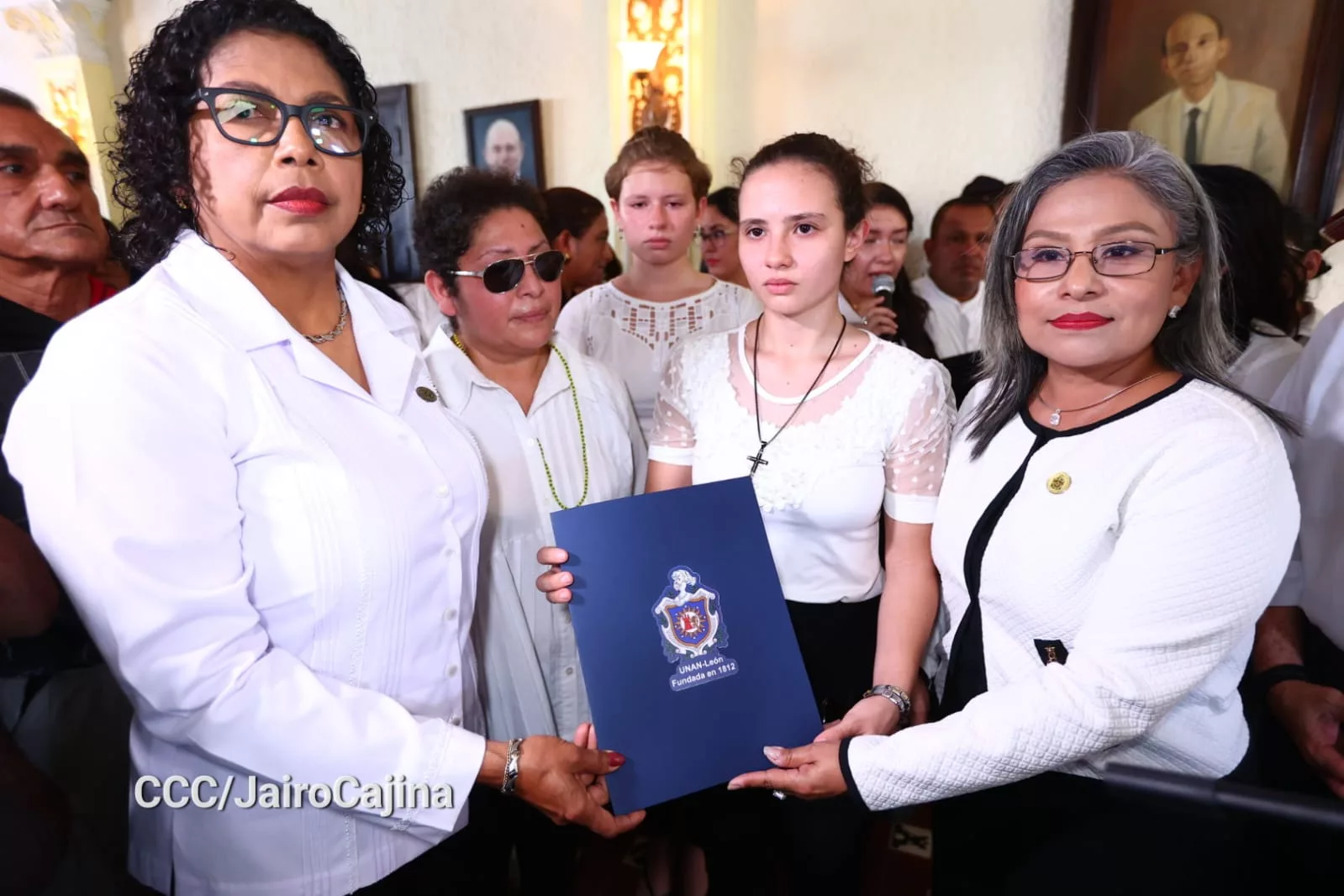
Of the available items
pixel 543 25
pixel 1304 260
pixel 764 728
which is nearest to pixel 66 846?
pixel 764 728

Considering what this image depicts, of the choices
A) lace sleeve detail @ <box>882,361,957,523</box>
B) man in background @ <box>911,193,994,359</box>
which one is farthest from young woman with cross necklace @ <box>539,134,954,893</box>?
man in background @ <box>911,193,994,359</box>

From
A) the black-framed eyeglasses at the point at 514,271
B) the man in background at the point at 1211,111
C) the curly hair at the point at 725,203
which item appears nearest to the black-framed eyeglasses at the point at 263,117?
the black-framed eyeglasses at the point at 514,271

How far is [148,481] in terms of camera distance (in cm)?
97

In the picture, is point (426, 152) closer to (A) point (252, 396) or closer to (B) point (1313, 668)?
(A) point (252, 396)

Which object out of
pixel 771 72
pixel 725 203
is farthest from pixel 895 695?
pixel 771 72

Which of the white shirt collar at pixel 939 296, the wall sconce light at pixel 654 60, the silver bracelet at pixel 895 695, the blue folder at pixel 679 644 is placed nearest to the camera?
the blue folder at pixel 679 644

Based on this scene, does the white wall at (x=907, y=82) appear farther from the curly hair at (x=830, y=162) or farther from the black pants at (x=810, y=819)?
the black pants at (x=810, y=819)

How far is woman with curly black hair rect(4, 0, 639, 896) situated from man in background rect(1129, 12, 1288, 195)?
13.5 feet

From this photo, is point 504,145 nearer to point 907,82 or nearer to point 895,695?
point 907,82

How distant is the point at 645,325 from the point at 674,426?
1059mm

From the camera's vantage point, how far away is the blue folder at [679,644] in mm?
1359

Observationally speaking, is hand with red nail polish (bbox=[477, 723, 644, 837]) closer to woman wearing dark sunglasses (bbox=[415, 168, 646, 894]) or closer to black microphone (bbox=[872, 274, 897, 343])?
woman wearing dark sunglasses (bbox=[415, 168, 646, 894])

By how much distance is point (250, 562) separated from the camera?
1.08 m

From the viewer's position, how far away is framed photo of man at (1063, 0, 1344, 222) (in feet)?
11.5
